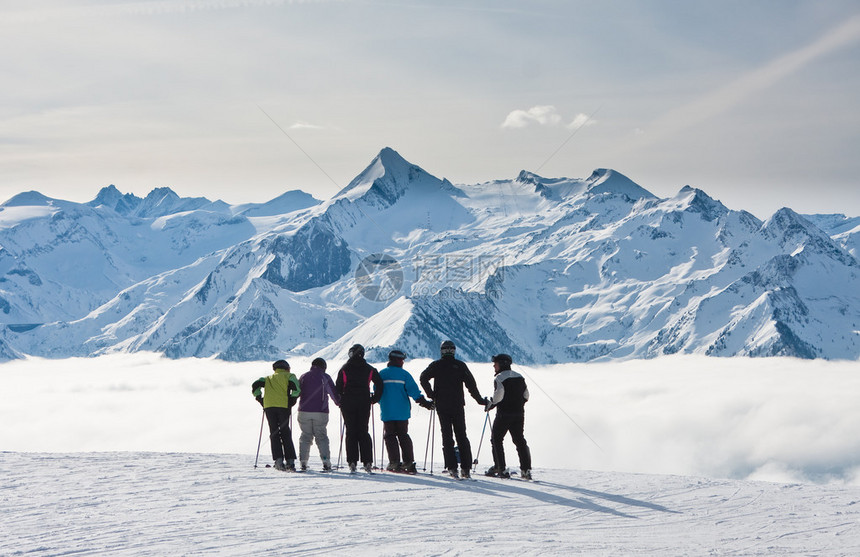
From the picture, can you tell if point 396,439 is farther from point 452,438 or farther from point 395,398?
point 452,438

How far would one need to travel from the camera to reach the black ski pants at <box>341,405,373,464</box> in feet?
57.8

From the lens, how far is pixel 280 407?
17859mm

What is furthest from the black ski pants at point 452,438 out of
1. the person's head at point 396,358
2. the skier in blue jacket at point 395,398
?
the person's head at point 396,358

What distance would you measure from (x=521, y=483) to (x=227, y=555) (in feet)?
25.7

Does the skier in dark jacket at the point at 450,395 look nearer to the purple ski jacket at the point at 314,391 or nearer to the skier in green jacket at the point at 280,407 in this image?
the purple ski jacket at the point at 314,391

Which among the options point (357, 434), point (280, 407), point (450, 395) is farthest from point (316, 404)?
point (450, 395)

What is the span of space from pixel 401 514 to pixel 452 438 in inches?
150

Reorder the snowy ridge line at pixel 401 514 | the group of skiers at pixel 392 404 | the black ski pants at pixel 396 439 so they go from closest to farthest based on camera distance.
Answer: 1. the snowy ridge line at pixel 401 514
2. the group of skiers at pixel 392 404
3. the black ski pants at pixel 396 439

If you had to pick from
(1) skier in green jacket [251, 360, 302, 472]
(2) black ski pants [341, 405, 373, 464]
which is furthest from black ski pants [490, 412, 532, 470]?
(1) skier in green jacket [251, 360, 302, 472]

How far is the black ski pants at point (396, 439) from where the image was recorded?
17703 mm

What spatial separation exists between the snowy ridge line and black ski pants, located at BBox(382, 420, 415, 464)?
674 millimetres

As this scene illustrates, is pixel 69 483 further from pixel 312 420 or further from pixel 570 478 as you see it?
pixel 570 478

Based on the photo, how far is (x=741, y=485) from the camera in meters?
17.1

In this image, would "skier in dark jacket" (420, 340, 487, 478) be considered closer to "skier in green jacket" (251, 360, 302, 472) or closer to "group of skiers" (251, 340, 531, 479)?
"group of skiers" (251, 340, 531, 479)
